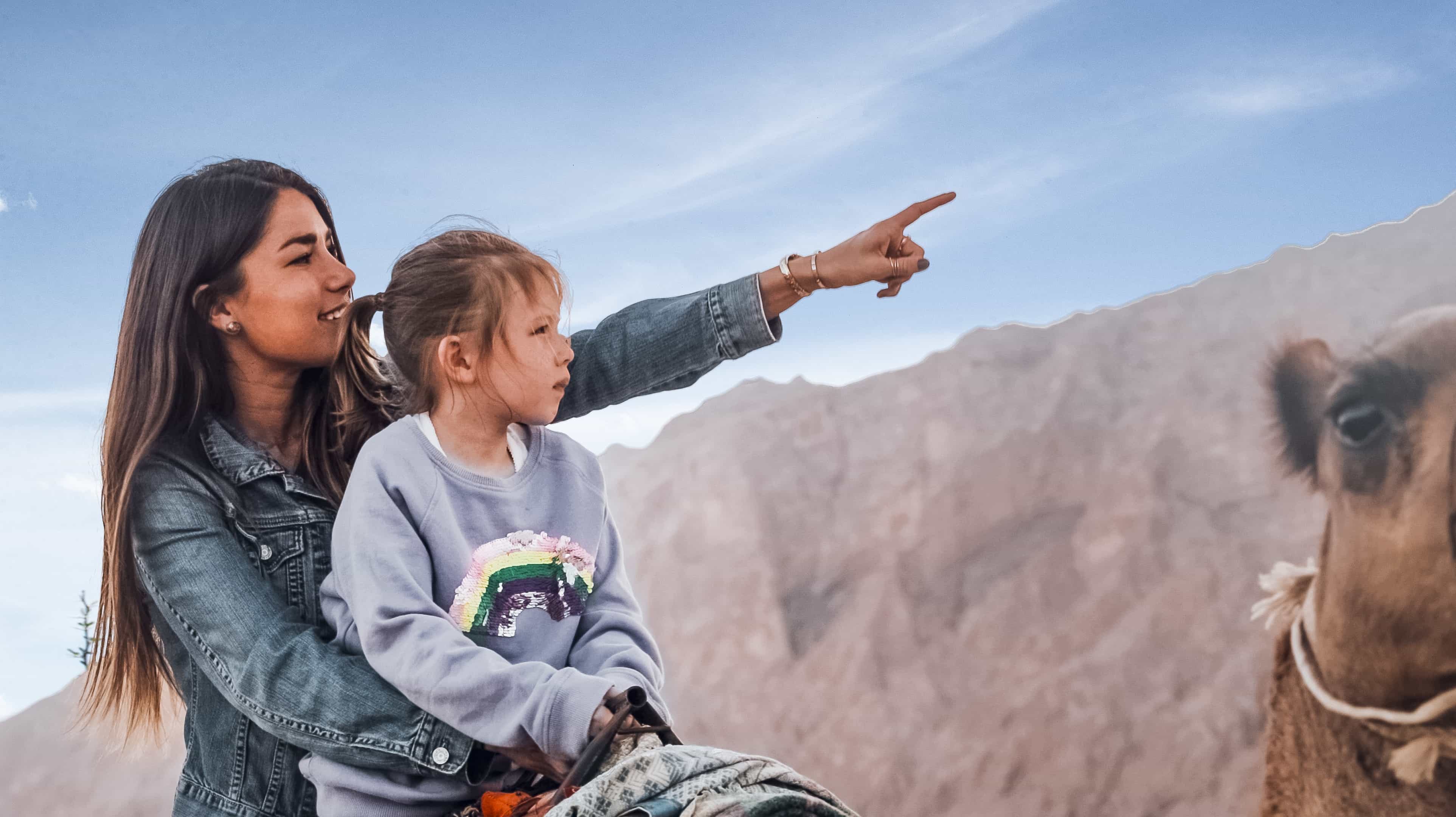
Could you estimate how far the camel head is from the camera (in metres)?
1.95

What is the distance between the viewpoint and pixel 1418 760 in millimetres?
1896

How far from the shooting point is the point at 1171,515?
286 centimetres

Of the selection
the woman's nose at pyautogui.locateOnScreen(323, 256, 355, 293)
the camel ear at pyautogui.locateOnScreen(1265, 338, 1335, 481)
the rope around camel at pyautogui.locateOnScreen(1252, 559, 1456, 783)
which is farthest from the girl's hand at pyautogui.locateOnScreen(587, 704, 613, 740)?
the camel ear at pyautogui.locateOnScreen(1265, 338, 1335, 481)

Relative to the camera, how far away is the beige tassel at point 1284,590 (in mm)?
2322

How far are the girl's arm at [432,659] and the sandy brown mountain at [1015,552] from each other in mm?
2320

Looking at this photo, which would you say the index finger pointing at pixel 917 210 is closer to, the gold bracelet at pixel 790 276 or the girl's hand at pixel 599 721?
the gold bracelet at pixel 790 276

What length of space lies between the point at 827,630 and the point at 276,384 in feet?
7.52

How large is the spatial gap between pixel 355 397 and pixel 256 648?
0.24m

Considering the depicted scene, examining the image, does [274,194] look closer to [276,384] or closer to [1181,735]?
[276,384]

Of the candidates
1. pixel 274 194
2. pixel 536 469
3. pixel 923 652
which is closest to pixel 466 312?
pixel 536 469

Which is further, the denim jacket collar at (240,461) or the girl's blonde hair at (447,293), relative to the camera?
the denim jacket collar at (240,461)

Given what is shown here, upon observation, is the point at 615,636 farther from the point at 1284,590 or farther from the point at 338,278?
the point at 1284,590

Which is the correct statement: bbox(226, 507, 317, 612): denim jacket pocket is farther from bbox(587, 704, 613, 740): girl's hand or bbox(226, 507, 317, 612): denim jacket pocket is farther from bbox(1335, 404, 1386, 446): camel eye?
bbox(1335, 404, 1386, 446): camel eye

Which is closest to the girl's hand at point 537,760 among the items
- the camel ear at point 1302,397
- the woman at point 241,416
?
the woman at point 241,416
